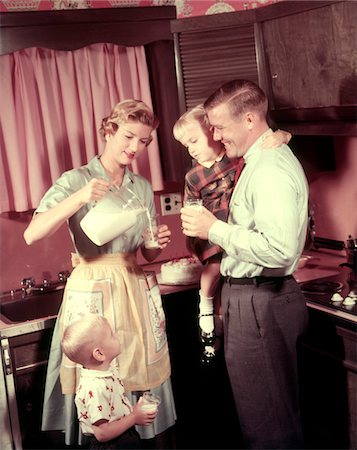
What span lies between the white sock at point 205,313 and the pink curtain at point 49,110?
Answer: 701 mm

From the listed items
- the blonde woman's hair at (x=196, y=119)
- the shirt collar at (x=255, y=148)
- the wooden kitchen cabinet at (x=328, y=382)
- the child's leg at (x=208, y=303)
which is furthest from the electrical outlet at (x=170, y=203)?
the shirt collar at (x=255, y=148)

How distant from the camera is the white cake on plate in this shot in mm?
2633

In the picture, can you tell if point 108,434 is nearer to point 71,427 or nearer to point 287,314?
point 71,427

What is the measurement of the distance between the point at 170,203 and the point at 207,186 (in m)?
0.77

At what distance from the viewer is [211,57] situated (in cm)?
273

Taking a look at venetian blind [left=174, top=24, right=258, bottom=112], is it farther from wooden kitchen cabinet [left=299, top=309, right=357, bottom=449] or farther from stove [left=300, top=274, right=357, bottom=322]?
wooden kitchen cabinet [left=299, top=309, right=357, bottom=449]

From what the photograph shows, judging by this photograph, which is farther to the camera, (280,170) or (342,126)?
(342,126)

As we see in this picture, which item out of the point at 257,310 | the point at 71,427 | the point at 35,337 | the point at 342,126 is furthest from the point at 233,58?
the point at 71,427

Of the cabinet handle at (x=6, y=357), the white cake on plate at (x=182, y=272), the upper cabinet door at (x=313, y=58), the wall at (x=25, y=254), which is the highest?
the upper cabinet door at (x=313, y=58)

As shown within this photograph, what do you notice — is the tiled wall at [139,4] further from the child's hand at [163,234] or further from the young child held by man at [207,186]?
the child's hand at [163,234]

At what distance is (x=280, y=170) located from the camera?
1946mm

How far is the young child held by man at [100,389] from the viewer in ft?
6.38

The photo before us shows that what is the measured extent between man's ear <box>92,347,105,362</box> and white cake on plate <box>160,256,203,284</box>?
2.38 ft

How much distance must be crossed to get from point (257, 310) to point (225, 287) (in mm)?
130
